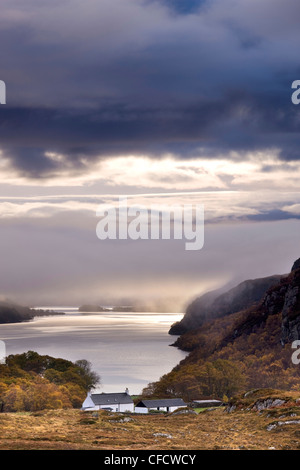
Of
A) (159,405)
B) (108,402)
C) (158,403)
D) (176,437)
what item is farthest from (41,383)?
(176,437)

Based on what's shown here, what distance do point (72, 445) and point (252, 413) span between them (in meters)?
42.2

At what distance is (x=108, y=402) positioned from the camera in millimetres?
121750

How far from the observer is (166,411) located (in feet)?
390

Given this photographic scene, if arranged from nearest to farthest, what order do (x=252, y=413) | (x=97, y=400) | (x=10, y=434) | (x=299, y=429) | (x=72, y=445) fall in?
(x=72, y=445) → (x=10, y=434) → (x=299, y=429) → (x=252, y=413) → (x=97, y=400)

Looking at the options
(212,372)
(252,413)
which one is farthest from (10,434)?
(212,372)

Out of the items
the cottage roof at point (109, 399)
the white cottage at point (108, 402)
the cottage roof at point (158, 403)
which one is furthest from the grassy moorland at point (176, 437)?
the cottage roof at point (109, 399)

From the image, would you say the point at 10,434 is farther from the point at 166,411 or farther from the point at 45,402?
the point at 166,411

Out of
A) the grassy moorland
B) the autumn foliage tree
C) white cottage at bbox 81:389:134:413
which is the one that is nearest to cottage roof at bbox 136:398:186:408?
white cottage at bbox 81:389:134:413

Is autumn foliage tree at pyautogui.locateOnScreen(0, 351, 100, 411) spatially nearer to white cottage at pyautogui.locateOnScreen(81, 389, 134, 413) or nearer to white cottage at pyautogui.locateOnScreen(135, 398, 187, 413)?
white cottage at pyautogui.locateOnScreen(81, 389, 134, 413)

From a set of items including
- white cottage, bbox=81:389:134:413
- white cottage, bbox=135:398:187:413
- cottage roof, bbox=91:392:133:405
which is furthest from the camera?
cottage roof, bbox=91:392:133:405

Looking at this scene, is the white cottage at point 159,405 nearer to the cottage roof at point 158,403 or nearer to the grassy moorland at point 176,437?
the cottage roof at point 158,403

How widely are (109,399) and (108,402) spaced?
1.02 meters

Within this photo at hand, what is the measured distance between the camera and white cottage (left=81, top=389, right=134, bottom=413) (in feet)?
391

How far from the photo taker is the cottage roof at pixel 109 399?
121 meters
